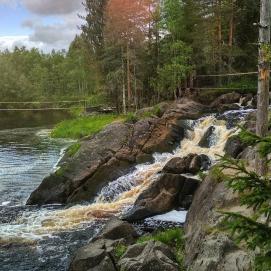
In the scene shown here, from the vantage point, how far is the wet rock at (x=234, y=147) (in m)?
22.8

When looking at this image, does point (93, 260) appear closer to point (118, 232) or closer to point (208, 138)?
point (118, 232)

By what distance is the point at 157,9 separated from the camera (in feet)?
162

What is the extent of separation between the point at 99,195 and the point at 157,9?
32.0m

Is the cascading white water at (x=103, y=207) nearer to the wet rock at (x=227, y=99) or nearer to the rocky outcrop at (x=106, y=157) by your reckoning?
the rocky outcrop at (x=106, y=157)

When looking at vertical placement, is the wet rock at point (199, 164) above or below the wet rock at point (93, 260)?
above

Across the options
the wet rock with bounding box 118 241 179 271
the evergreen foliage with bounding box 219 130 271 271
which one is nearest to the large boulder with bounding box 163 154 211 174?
the wet rock with bounding box 118 241 179 271

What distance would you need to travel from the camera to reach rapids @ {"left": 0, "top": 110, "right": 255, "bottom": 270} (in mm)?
16203

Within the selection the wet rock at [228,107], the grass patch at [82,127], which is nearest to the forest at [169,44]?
the grass patch at [82,127]

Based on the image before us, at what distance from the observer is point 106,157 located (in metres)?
26.5

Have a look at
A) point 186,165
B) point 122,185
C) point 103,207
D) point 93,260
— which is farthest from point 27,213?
point 186,165

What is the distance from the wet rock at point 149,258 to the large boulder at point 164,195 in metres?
5.93

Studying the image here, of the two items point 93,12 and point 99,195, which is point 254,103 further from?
point 93,12

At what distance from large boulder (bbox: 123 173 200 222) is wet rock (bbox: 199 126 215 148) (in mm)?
8315

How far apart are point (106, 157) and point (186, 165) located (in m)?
5.81
